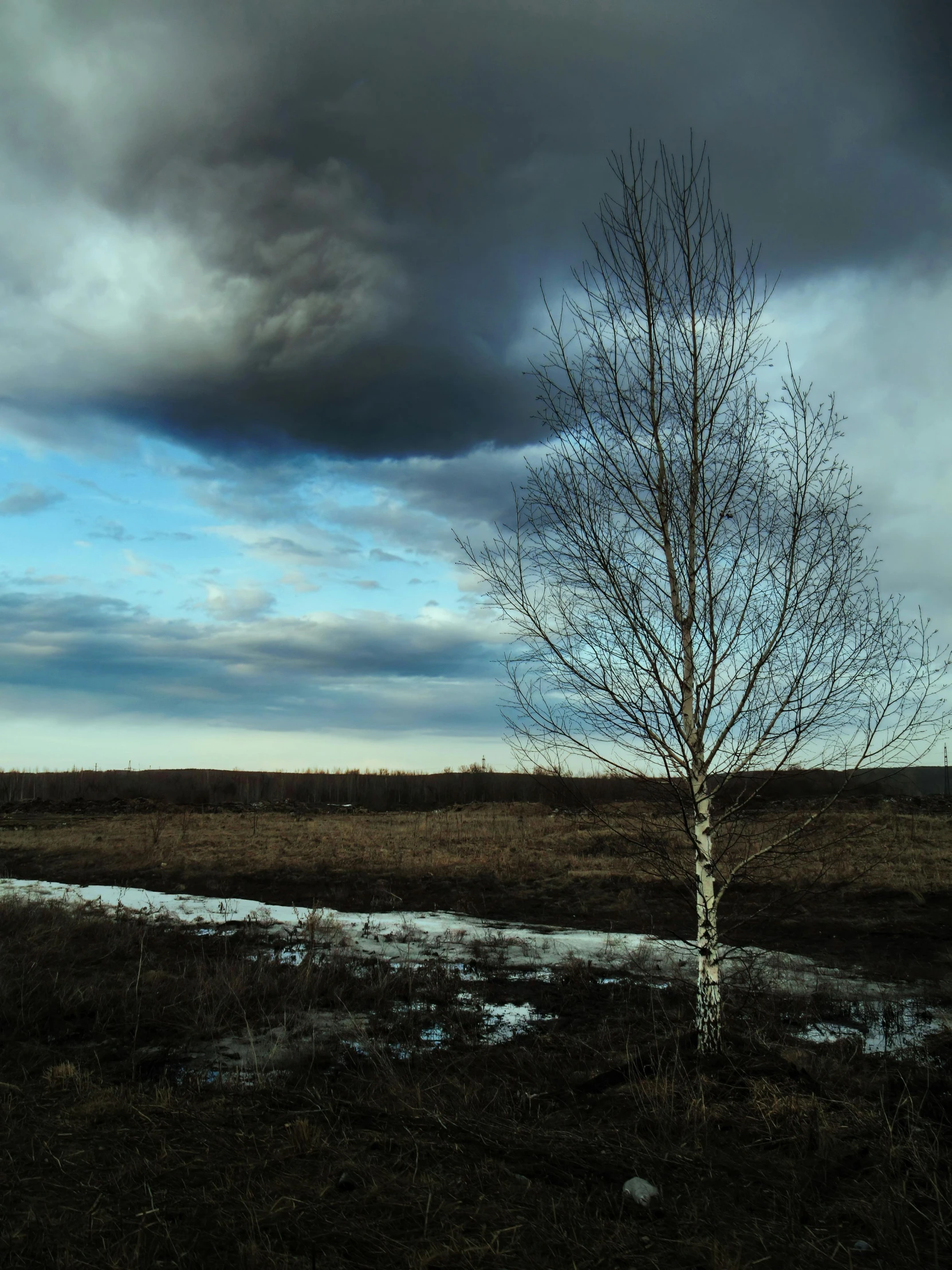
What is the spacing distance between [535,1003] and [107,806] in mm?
34326

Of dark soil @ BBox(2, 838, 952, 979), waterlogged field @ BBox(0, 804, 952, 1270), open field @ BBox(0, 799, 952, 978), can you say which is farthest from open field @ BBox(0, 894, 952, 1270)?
dark soil @ BBox(2, 838, 952, 979)

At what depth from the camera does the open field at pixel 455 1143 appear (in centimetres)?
318

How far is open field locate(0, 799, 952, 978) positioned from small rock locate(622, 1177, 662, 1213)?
2.70 meters

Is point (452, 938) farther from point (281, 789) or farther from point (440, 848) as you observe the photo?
point (281, 789)

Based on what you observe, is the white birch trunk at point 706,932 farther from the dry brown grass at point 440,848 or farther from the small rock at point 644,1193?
the dry brown grass at point 440,848

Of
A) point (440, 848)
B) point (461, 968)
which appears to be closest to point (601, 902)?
point (461, 968)

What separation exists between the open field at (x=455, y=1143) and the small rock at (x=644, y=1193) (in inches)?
2.2

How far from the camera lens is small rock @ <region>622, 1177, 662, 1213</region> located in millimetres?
3484

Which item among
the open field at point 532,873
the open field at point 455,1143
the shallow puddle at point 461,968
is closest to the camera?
the open field at point 455,1143

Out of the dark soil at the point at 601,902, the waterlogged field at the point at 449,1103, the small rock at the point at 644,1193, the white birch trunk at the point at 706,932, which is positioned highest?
the white birch trunk at the point at 706,932

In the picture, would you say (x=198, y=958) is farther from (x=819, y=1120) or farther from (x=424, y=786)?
(x=424, y=786)

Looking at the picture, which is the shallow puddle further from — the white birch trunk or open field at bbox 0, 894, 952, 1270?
the white birch trunk

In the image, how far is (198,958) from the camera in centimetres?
863

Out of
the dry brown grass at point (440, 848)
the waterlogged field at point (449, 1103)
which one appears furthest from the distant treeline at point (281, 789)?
the waterlogged field at point (449, 1103)
